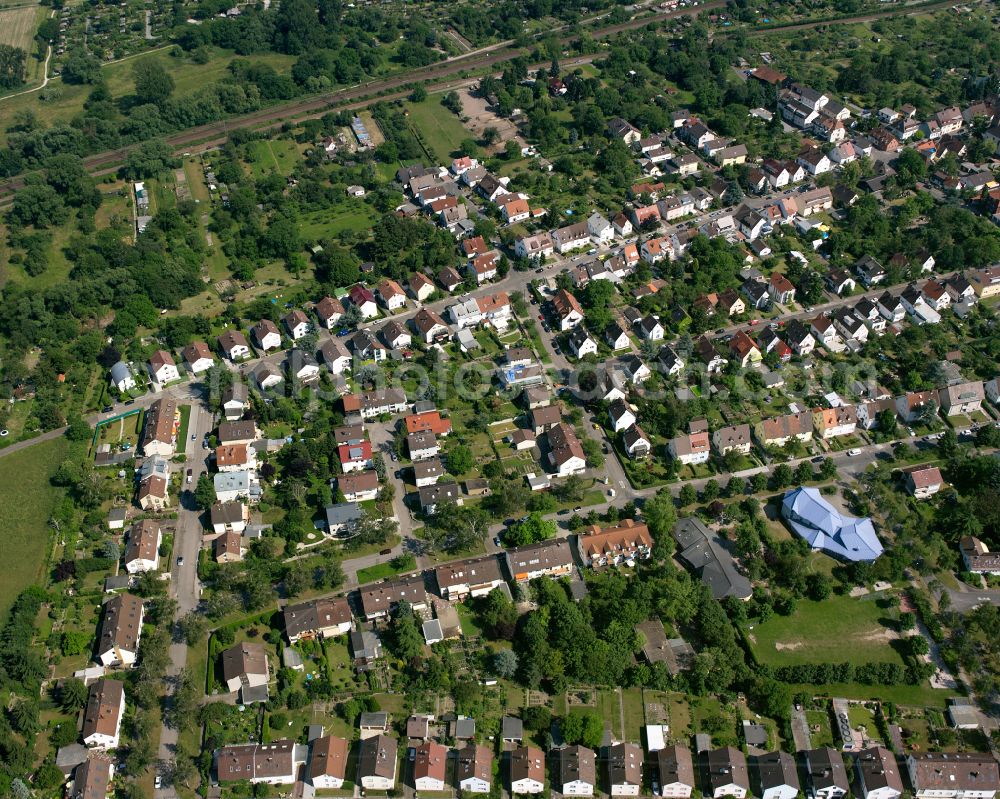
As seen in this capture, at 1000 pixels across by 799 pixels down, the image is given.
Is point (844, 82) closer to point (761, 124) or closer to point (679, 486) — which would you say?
point (761, 124)

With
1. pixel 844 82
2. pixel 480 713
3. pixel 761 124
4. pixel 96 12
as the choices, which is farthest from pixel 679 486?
pixel 96 12

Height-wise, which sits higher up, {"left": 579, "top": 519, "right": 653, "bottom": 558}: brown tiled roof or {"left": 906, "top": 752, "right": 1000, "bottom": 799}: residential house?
{"left": 579, "top": 519, "right": 653, "bottom": 558}: brown tiled roof

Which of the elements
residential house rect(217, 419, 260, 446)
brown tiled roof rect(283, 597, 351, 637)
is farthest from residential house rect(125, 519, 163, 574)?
brown tiled roof rect(283, 597, 351, 637)

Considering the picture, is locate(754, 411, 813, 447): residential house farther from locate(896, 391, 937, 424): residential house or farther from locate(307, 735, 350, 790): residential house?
locate(307, 735, 350, 790): residential house

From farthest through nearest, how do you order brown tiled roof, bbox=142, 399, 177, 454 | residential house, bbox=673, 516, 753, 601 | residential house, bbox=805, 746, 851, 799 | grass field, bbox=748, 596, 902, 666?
brown tiled roof, bbox=142, 399, 177, 454
residential house, bbox=673, 516, 753, 601
grass field, bbox=748, 596, 902, 666
residential house, bbox=805, 746, 851, 799

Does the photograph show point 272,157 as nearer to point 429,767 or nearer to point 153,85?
point 153,85

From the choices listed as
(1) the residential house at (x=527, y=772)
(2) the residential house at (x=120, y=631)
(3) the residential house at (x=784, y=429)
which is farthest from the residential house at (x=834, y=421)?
(2) the residential house at (x=120, y=631)

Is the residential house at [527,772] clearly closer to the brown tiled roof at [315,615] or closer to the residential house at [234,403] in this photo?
the brown tiled roof at [315,615]
